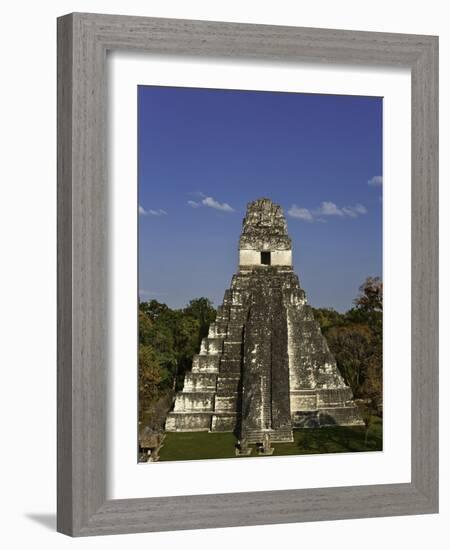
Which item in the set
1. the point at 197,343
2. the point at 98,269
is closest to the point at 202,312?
the point at 197,343

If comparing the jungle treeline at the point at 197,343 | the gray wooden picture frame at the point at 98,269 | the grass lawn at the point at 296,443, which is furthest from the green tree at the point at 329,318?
the gray wooden picture frame at the point at 98,269

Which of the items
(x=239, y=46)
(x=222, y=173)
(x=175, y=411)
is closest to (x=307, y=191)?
(x=222, y=173)

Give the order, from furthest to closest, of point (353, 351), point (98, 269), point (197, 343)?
point (353, 351), point (197, 343), point (98, 269)

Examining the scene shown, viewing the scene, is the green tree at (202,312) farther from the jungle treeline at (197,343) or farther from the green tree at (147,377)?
the green tree at (147,377)

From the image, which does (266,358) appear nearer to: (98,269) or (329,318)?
(329,318)

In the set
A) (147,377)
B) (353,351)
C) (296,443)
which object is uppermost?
(353,351)

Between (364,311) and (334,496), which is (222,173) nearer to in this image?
(364,311)
